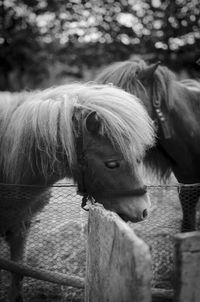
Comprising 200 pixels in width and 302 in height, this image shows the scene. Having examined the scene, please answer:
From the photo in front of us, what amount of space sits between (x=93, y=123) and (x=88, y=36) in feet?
16.3

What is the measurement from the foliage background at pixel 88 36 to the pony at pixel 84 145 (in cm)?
240

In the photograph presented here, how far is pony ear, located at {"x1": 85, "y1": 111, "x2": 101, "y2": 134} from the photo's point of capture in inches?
75.6

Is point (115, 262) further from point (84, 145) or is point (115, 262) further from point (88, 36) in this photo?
point (88, 36)

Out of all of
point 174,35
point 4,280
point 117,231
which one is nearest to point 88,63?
point 174,35

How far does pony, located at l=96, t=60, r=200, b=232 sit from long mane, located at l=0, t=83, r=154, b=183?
784 millimetres

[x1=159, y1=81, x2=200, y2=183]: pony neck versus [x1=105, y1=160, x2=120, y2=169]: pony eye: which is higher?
[x1=105, y1=160, x2=120, y2=169]: pony eye

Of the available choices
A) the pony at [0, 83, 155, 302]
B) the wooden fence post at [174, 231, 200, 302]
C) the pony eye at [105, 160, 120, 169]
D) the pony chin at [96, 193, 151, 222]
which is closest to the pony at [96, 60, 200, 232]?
the pony at [0, 83, 155, 302]

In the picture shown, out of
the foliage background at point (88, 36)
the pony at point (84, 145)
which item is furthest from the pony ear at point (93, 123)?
the foliage background at point (88, 36)

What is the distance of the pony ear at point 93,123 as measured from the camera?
1.92 meters

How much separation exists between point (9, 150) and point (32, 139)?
0.60 ft

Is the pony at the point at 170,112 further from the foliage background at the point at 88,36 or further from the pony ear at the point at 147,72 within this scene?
the foliage background at the point at 88,36

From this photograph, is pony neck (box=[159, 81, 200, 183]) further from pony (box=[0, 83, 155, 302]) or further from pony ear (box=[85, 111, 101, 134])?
pony ear (box=[85, 111, 101, 134])

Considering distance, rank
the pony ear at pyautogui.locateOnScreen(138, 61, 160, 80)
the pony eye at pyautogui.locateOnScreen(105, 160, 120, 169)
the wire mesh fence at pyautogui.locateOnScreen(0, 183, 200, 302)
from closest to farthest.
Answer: the pony eye at pyautogui.locateOnScreen(105, 160, 120, 169), the wire mesh fence at pyautogui.locateOnScreen(0, 183, 200, 302), the pony ear at pyautogui.locateOnScreen(138, 61, 160, 80)

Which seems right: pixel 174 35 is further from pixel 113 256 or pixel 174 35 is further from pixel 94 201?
pixel 113 256
